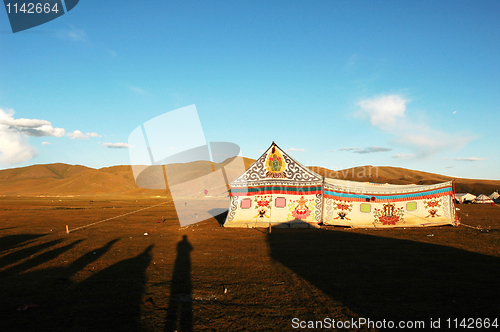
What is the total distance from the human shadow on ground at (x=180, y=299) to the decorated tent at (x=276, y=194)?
769 cm

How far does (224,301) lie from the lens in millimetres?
5355

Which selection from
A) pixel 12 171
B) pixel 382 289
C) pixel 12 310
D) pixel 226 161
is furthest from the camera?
pixel 12 171

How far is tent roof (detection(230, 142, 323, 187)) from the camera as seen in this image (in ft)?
53.3

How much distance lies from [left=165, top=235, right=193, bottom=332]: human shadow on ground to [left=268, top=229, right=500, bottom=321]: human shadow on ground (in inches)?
106

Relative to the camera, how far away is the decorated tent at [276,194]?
1590 cm

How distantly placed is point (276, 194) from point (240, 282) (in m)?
10.1

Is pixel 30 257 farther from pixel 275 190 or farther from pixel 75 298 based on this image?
pixel 275 190

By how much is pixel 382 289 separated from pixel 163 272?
5203 mm

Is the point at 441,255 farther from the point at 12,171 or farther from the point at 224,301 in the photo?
the point at 12,171

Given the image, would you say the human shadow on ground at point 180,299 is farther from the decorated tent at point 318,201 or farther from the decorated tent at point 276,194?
the decorated tent at point 318,201

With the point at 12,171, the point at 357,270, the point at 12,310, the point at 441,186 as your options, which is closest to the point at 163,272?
the point at 12,310

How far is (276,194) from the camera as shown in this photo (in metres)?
16.3

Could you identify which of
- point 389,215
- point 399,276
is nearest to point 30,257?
point 399,276

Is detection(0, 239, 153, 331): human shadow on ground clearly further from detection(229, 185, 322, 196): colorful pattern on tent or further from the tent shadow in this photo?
the tent shadow
